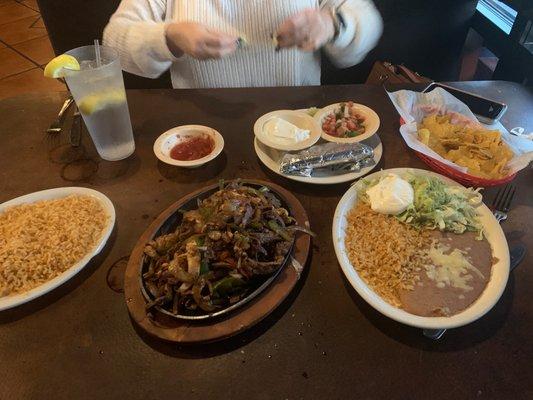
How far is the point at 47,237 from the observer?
116 cm

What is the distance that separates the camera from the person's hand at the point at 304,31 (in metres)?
1.51

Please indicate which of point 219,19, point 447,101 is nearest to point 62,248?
point 219,19

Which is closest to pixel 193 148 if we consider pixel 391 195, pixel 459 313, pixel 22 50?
pixel 391 195

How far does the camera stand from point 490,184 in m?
1.37

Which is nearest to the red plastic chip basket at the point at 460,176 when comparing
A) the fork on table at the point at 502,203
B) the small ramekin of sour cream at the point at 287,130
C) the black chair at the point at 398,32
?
the fork on table at the point at 502,203

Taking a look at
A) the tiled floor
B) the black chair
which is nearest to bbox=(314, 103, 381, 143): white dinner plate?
the black chair

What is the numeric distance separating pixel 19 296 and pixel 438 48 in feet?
9.26

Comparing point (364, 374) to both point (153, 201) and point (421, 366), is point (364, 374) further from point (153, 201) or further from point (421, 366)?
point (153, 201)

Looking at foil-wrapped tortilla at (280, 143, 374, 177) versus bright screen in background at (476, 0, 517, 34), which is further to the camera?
bright screen in background at (476, 0, 517, 34)

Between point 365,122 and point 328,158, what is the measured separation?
0.30 meters

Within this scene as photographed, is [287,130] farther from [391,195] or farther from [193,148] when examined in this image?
[391,195]

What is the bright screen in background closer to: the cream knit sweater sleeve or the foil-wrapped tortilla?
the foil-wrapped tortilla

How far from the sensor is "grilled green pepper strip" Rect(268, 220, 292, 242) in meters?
1.11

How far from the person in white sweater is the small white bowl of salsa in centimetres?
30
